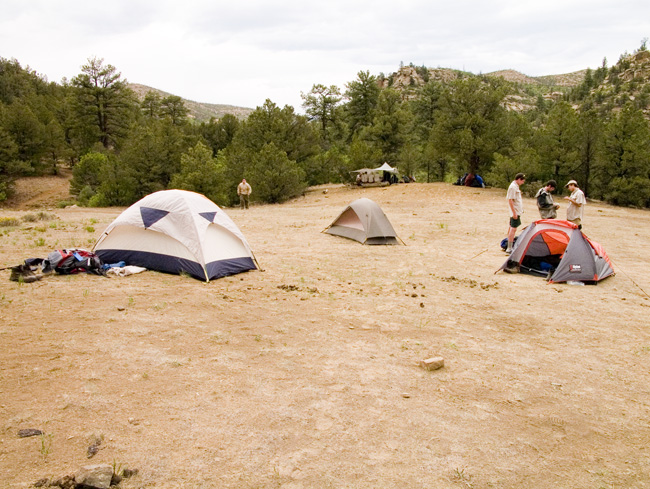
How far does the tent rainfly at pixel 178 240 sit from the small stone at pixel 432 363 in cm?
462

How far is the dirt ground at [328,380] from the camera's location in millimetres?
3480

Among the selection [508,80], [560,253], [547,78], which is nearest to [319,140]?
[560,253]

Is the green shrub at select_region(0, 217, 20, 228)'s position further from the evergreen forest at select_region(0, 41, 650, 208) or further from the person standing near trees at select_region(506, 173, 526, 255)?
the person standing near trees at select_region(506, 173, 526, 255)

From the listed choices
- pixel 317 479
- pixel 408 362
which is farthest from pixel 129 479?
pixel 408 362

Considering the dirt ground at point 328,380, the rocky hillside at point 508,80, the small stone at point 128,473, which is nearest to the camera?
the small stone at point 128,473

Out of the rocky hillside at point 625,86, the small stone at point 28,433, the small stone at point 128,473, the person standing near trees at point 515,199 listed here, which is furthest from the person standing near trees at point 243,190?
the rocky hillside at point 625,86

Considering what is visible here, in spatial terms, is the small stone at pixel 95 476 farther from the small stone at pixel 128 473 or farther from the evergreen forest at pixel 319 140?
the evergreen forest at pixel 319 140

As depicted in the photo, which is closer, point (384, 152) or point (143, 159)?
point (143, 159)

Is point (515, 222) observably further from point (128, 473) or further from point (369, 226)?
point (128, 473)

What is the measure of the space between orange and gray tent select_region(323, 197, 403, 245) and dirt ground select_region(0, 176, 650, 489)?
3.29 meters

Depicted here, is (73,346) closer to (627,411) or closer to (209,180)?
(627,411)

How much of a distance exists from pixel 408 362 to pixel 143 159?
28442mm

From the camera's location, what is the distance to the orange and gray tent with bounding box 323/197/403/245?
12.6m

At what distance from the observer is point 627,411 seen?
14.6 ft
